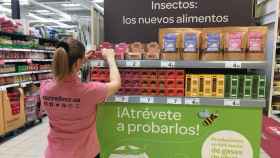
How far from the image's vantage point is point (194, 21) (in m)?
2.87

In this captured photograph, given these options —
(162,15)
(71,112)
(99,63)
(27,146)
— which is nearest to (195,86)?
(99,63)

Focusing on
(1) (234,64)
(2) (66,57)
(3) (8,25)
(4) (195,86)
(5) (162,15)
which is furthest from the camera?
(3) (8,25)

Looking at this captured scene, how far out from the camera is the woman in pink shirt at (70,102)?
1645 mm

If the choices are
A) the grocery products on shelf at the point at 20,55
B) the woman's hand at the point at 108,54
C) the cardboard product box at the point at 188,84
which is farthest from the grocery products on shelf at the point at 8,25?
the cardboard product box at the point at 188,84

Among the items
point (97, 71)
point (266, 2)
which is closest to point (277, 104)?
point (266, 2)

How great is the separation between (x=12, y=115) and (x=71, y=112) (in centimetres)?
400

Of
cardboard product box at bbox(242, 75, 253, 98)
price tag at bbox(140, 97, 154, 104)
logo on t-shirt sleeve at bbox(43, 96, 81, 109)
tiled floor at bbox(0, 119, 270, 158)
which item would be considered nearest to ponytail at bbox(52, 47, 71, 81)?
logo on t-shirt sleeve at bbox(43, 96, 81, 109)

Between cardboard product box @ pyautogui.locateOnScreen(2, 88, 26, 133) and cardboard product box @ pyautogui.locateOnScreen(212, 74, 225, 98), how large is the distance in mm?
4037

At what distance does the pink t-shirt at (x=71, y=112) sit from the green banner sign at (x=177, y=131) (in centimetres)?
53

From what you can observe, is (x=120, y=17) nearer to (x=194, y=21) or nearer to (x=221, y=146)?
(x=194, y=21)

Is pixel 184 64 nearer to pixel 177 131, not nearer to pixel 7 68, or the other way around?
pixel 177 131

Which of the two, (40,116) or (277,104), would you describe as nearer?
(277,104)

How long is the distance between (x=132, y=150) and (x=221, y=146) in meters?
0.71

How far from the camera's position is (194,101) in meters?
2.11
